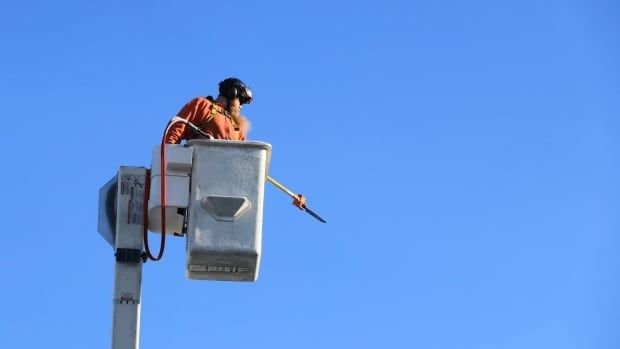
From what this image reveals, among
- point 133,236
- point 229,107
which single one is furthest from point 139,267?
point 229,107

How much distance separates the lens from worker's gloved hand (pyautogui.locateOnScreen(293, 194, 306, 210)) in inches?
364

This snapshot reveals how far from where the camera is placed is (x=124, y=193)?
8195 mm

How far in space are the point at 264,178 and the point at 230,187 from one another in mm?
270

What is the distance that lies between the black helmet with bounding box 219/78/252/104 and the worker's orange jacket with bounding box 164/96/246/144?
0.24m

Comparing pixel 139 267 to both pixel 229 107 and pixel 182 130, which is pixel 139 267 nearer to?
pixel 182 130

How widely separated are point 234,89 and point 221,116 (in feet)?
1.36

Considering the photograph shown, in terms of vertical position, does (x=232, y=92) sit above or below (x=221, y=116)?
above

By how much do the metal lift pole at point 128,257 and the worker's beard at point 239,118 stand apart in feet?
3.89

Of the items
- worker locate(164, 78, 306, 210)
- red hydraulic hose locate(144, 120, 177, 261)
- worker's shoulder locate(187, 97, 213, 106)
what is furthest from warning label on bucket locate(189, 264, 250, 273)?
worker's shoulder locate(187, 97, 213, 106)

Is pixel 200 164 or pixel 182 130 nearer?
pixel 200 164

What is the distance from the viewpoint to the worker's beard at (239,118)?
9250 millimetres

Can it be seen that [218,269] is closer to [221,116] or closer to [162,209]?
[162,209]

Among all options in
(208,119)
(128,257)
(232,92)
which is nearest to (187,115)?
(208,119)

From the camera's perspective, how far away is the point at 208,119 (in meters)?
8.89
